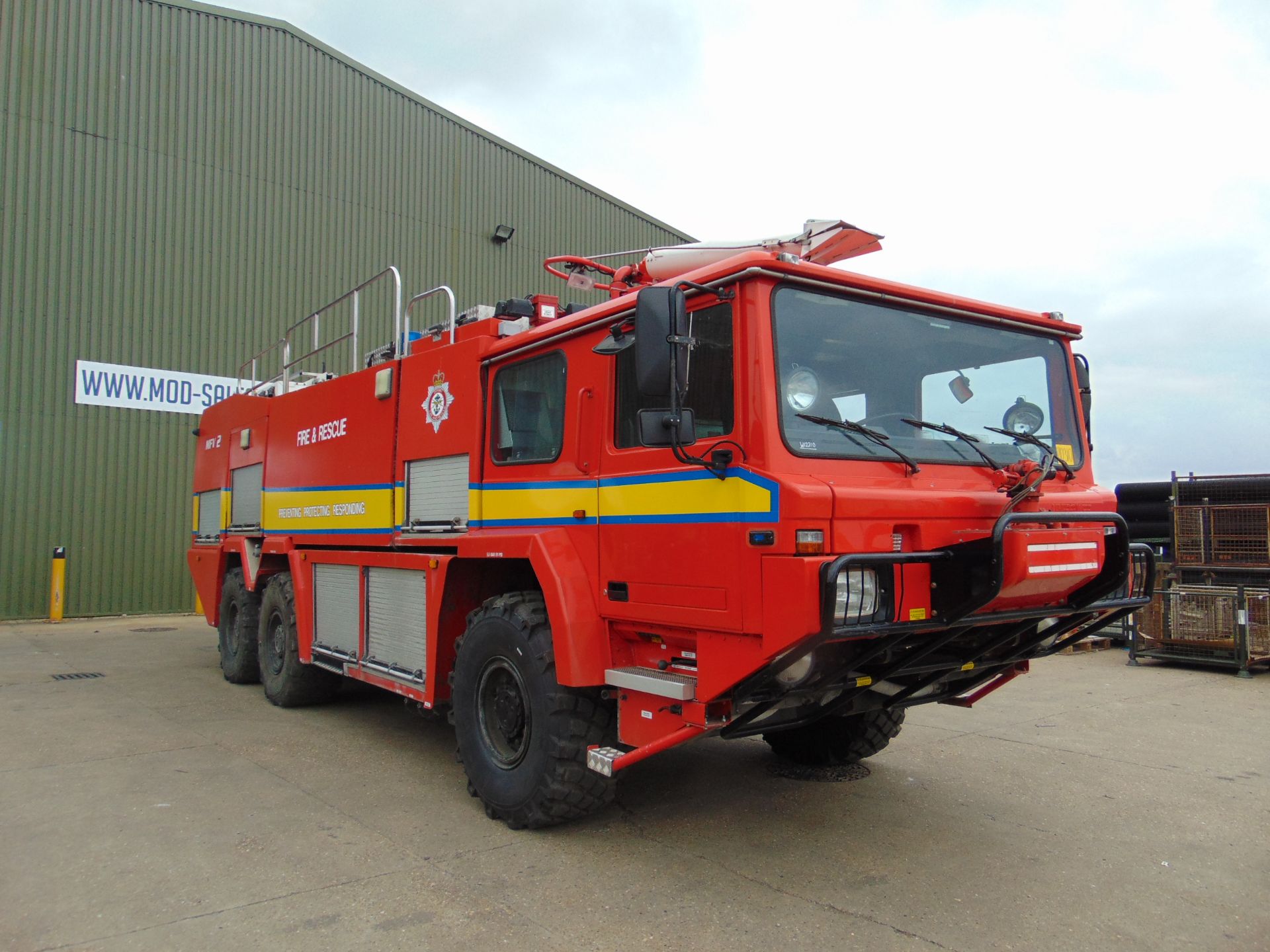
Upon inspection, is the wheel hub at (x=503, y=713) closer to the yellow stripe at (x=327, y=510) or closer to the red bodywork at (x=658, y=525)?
the red bodywork at (x=658, y=525)

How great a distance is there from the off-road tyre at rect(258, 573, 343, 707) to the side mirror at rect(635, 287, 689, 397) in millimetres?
4772

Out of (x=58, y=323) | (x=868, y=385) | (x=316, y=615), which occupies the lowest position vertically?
(x=316, y=615)

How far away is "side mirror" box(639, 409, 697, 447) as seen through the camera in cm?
372

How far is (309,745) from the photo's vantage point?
6465 millimetres

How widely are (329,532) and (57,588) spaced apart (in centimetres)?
931

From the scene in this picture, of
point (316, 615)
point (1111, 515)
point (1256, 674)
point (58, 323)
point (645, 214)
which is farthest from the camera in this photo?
point (645, 214)

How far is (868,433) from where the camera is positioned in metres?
3.86

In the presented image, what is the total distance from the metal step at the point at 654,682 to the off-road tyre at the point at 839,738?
1721mm

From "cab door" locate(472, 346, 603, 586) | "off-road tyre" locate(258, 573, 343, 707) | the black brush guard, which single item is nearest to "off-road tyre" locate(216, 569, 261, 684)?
"off-road tyre" locate(258, 573, 343, 707)

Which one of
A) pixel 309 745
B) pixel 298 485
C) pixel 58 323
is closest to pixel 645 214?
pixel 58 323

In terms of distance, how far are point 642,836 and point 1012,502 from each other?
2.41 metres

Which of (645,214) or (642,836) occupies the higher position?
(645,214)

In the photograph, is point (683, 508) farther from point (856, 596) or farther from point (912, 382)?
point (912, 382)

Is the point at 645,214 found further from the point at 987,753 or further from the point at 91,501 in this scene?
the point at 987,753
